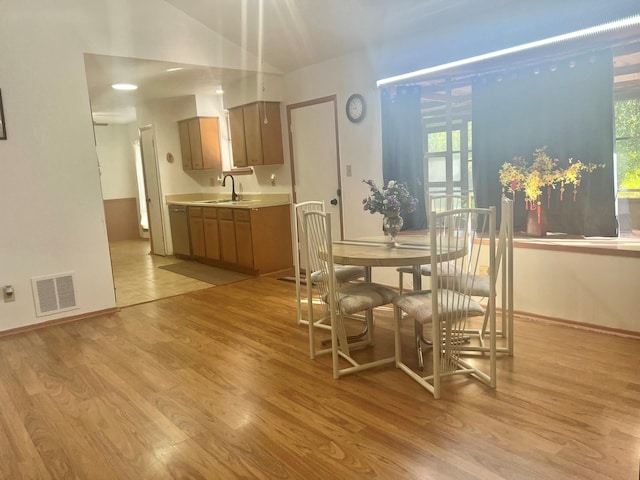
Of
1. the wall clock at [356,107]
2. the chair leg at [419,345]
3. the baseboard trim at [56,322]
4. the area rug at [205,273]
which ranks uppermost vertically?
the wall clock at [356,107]

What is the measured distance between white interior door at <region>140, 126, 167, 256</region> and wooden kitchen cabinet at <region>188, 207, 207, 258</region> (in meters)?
0.91

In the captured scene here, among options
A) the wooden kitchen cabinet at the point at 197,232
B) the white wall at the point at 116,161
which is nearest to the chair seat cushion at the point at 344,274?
the wooden kitchen cabinet at the point at 197,232

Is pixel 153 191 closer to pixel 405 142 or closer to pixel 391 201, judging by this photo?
pixel 405 142

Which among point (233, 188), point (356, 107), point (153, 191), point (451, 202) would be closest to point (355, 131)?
point (356, 107)

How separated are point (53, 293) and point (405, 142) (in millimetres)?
3324

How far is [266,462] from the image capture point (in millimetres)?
2043

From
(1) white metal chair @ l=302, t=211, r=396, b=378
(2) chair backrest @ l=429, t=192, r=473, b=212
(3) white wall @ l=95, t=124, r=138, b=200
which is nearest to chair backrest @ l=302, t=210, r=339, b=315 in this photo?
(1) white metal chair @ l=302, t=211, r=396, b=378

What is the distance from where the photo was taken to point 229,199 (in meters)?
6.74

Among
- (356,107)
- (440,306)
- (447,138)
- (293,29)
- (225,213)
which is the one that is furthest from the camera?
(225,213)

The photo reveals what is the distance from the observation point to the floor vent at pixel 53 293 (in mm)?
4043

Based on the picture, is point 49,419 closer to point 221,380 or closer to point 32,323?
point 221,380

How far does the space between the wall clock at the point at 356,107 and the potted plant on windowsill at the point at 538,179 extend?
4.96 ft

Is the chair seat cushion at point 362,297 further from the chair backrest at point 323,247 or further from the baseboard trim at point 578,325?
the baseboard trim at point 578,325

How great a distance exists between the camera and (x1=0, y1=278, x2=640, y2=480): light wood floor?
200 cm
